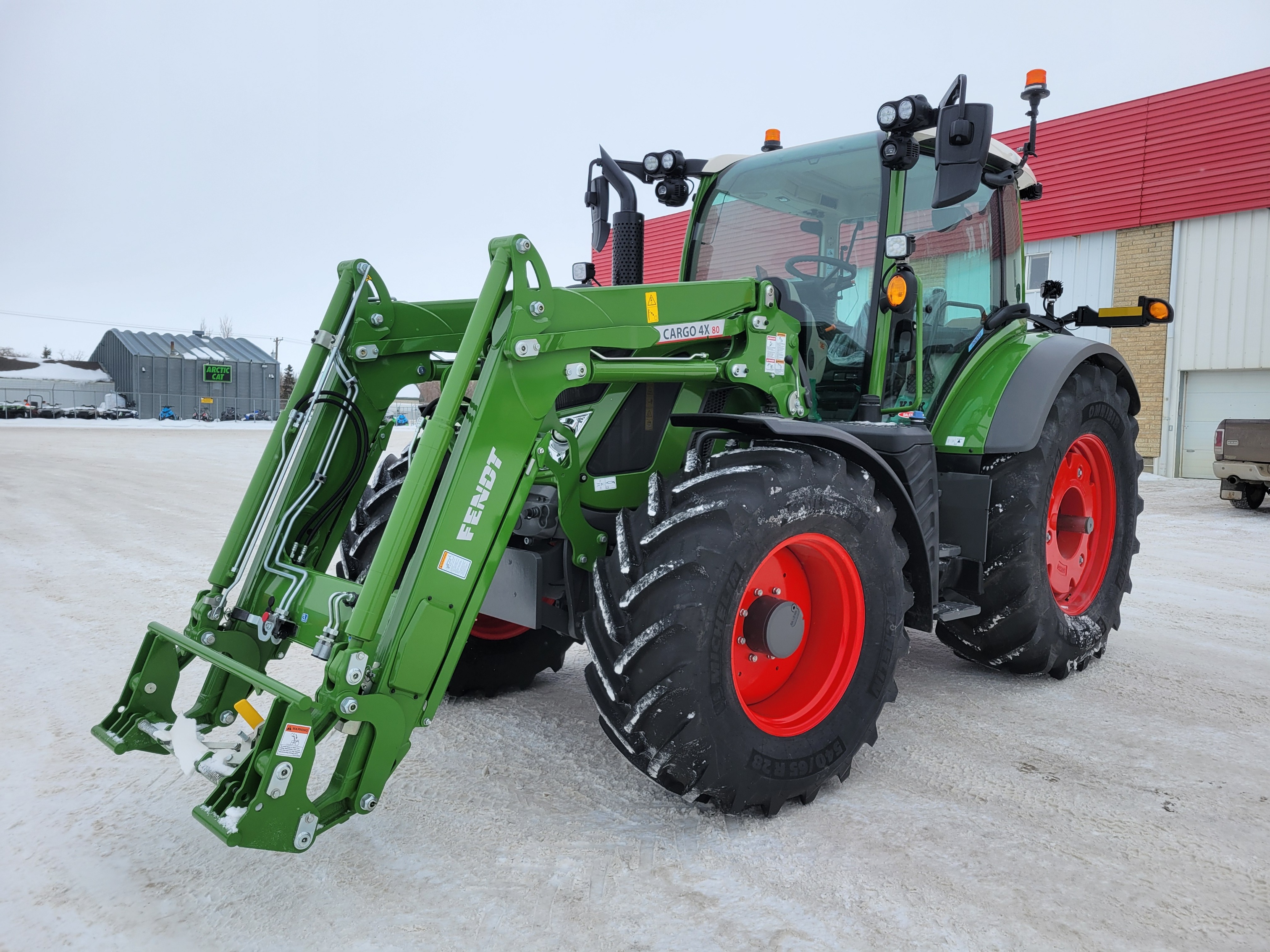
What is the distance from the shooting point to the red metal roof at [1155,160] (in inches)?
568

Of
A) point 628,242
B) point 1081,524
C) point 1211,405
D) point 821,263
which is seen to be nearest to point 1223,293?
point 1211,405

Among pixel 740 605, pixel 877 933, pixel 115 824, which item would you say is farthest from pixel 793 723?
pixel 115 824

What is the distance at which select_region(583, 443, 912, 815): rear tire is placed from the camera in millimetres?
2674

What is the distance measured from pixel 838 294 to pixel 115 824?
126 inches

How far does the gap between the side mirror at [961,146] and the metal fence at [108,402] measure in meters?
45.9

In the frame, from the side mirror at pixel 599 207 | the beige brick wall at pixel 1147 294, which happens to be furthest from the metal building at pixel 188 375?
the side mirror at pixel 599 207

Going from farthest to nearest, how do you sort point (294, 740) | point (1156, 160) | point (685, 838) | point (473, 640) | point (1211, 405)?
point (1156, 160) → point (1211, 405) → point (473, 640) → point (685, 838) → point (294, 740)

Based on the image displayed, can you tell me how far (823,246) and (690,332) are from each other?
1032mm

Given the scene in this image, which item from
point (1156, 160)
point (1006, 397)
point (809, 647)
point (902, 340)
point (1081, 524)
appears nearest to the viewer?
point (809, 647)

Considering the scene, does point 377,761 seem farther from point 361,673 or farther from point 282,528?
point 282,528

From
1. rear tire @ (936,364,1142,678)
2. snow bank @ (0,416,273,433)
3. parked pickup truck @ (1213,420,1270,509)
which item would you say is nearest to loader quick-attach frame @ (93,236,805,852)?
rear tire @ (936,364,1142,678)

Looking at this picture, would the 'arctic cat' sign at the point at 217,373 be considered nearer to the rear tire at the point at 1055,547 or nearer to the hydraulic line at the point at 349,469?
the hydraulic line at the point at 349,469

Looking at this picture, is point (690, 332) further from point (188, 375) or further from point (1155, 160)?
point (188, 375)

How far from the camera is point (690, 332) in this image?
328cm
